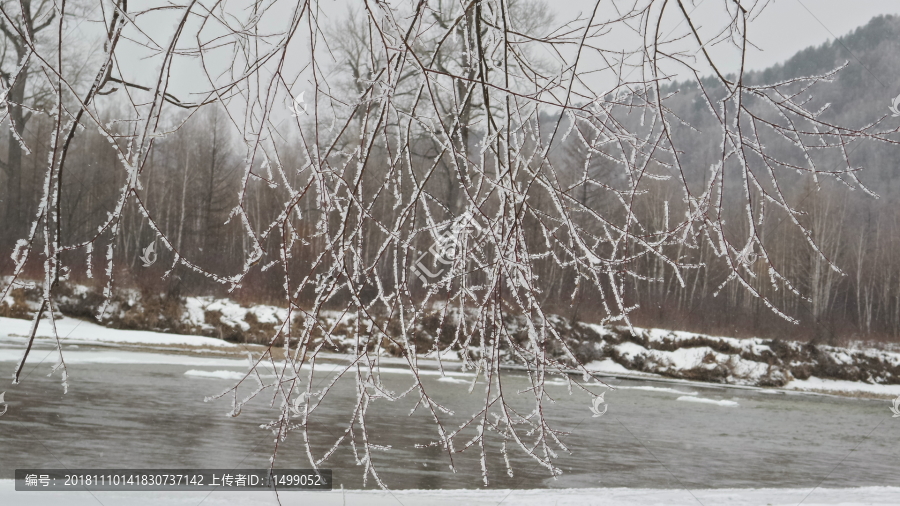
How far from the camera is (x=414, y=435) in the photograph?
5.94 m

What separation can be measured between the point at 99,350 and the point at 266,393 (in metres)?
3.81

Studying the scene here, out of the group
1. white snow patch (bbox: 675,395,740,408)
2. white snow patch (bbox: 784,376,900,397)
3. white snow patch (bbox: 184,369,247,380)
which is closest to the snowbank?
white snow patch (bbox: 184,369,247,380)

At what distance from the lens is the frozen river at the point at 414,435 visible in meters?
4.70

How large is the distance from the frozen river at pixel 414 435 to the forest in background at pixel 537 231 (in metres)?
2.85

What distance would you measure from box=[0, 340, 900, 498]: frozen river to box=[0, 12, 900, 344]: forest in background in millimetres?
2850

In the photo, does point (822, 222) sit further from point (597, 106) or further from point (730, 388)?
point (597, 106)

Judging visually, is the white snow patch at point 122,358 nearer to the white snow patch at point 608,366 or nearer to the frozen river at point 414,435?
the frozen river at point 414,435

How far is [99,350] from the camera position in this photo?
396 inches

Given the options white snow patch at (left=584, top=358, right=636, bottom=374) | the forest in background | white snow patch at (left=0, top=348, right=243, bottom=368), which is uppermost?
the forest in background

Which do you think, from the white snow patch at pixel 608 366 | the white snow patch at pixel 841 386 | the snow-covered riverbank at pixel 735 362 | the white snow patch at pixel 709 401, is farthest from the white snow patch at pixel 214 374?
the white snow patch at pixel 841 386

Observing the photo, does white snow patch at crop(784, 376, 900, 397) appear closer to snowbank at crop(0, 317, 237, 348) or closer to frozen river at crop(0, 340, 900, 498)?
frozen river at crop(0, 340, 900, 498)

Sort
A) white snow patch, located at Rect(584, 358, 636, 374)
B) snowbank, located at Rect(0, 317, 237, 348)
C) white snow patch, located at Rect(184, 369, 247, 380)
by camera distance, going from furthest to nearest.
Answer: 1. white snow patch, located at Rect(584, 358, 636, 374)
2. snowbank, located at Rect(0, 317, 237, 348)
3. white snow patch, located at Rect(184, 369, 247, 380)

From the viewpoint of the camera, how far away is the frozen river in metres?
4.70

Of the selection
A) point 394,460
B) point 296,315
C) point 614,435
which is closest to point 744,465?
point 614,435
